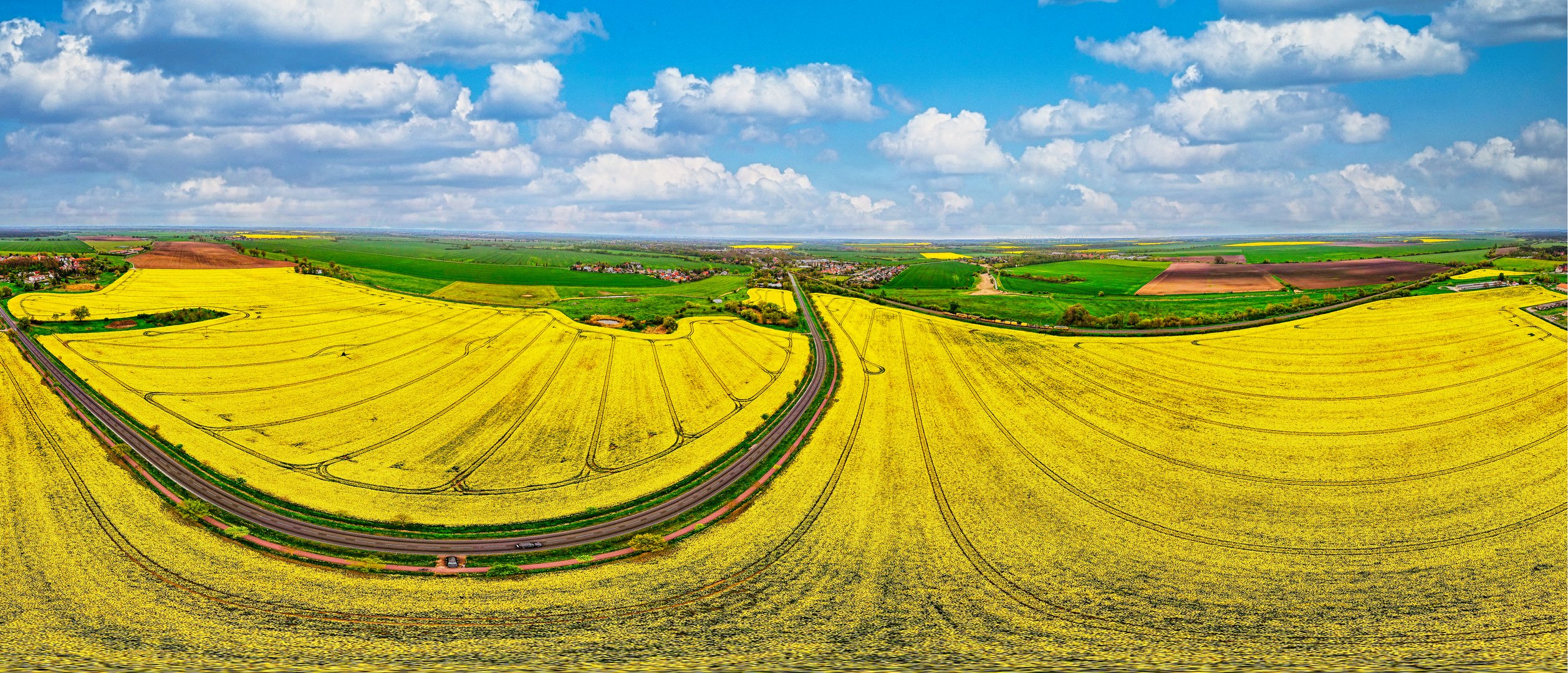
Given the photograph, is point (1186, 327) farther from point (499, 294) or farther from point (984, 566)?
point (499, 294)

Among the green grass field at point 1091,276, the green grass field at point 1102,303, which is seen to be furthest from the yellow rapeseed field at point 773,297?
the green grass field at point 1091,276

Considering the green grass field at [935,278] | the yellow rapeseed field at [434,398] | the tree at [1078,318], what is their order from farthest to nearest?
the green grass field at [935,278], the tree at [1078,318], the yellow rapeseed field at [434,398]

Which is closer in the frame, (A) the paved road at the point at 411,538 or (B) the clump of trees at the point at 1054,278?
(A) the paved road at the point at 411,538

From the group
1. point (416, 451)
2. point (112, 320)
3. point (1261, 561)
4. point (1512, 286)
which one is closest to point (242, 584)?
point (416, 451)

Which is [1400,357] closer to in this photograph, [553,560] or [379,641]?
[553,560]

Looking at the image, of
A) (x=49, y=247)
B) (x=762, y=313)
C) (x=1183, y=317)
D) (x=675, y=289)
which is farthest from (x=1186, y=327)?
(x=49, y=247)

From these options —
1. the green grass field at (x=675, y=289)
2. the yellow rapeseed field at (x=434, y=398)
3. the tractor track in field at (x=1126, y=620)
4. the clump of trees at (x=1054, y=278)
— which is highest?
the clump of trees at (x=1054, y=278)

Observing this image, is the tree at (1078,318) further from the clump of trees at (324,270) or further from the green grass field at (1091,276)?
the clump of trees at (324,270)

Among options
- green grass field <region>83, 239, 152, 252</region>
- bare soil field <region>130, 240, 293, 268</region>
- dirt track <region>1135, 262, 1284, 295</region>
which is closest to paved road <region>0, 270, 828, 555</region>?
dirt track <region>1135, 262, 1284, 295</region>
